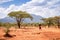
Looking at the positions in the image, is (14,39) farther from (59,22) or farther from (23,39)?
(59,22)

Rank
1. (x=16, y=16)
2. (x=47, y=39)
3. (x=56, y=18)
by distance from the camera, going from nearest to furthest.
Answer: (x=47, y=39) → (x=16, y=16) → (x=56, y=18)

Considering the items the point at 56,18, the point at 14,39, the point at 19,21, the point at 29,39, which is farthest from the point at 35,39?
the point at 56,18

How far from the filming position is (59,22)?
65875 millimetres

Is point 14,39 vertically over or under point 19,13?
under

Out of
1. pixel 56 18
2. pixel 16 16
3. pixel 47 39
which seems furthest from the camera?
pixel 56 18

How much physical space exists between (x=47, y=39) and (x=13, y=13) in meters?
28.1

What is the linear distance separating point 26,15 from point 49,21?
21.0 metres

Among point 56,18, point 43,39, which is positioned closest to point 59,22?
point 56,18

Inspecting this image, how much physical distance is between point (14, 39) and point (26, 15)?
1080 inches

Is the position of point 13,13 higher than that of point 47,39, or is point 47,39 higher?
point 13,13

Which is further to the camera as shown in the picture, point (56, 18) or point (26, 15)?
point (56, 18)

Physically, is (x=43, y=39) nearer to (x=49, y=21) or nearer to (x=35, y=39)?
(x=35, y=39)

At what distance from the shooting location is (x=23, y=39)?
21062 mm

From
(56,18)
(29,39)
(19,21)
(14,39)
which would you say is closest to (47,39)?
(29,39)
